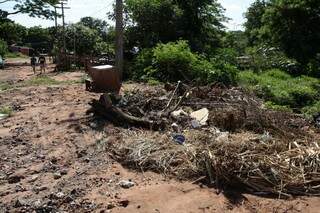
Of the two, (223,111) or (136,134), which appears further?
(223,111)

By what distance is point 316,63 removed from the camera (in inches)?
861

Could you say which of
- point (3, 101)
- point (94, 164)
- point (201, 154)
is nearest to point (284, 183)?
point (201, 154)

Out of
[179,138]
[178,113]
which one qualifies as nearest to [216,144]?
[179,138]

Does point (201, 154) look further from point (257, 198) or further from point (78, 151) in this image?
point (78, 151)

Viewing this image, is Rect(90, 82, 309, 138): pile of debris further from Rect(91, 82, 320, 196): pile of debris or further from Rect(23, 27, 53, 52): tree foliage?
Rect(23, 27, 53, 52): tree foliage

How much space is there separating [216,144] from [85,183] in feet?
6.47

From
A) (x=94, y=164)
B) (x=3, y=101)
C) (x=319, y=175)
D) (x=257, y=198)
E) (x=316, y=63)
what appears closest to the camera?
(x=257, y=198)

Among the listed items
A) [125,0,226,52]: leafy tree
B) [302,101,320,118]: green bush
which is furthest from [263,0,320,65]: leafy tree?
[302,101,320,118]: green bush

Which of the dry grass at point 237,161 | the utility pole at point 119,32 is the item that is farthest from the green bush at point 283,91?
the dry grass at point 237,161

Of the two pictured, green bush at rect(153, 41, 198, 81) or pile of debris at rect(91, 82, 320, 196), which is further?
green bush at rect(153, 41, 198, 81)

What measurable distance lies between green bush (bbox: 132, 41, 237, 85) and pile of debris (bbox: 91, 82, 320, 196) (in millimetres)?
5130

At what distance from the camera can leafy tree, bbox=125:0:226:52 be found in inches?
810

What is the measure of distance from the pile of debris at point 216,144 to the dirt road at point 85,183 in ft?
0.83

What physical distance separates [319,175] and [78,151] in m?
3.68
